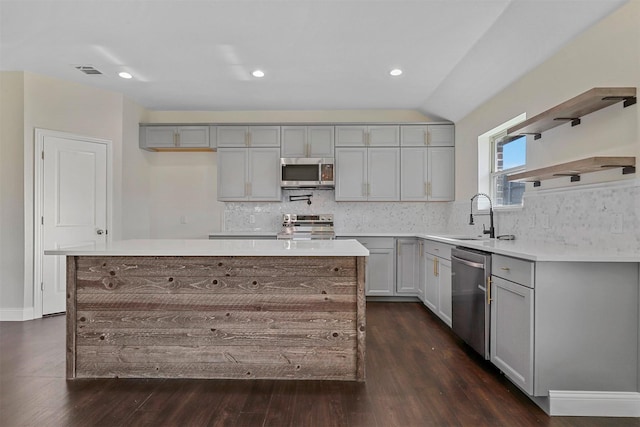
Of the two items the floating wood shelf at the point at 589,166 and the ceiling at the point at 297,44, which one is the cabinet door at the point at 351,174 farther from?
the floating wood shelf at the point at 589,166

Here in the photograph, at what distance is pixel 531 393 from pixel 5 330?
4498 mm

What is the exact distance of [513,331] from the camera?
230 centimetres

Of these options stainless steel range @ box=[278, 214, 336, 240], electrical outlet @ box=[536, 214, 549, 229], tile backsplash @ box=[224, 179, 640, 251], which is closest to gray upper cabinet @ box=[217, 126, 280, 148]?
tile backsplash @ box=[224, 179, 640, 251]

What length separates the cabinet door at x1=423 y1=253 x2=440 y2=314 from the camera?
13.0ft

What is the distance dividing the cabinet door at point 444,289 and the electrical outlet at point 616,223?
4.78ft

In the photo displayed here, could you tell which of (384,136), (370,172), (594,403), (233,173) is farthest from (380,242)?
(594,403)

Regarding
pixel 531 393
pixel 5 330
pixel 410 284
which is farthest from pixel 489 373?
pixel 5 330

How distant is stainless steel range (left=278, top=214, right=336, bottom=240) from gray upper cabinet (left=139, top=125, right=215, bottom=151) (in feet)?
4.97

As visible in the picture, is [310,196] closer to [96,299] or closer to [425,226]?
[425,226]

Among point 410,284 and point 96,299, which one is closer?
point 96,299

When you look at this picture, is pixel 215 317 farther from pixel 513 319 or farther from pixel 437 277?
pixel 437 277

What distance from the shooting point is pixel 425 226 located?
532cm

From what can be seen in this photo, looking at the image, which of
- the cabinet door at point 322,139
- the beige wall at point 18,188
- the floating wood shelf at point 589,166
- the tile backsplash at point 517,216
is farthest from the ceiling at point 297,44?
the tile backsplash at point 517,216

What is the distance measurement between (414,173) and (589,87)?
2.63 m
